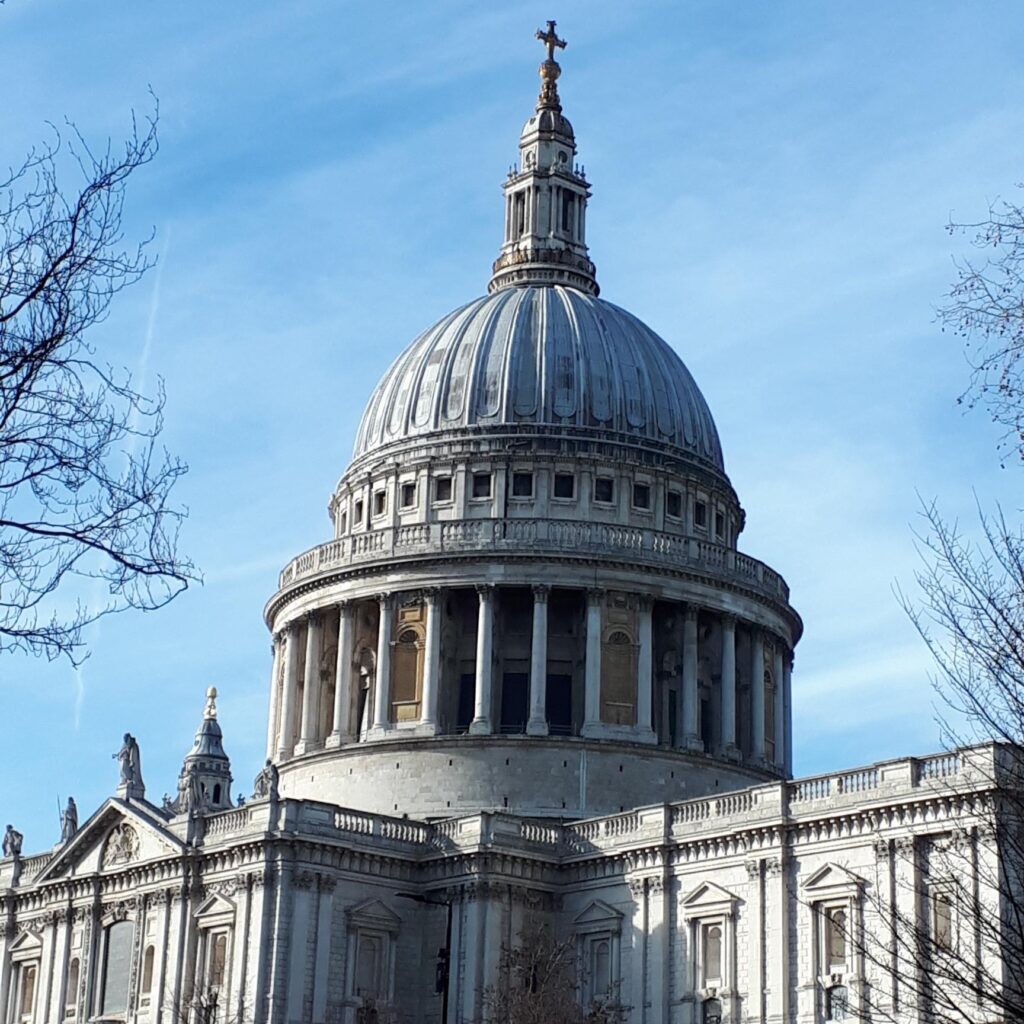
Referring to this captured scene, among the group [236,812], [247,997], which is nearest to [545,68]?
[236,812]

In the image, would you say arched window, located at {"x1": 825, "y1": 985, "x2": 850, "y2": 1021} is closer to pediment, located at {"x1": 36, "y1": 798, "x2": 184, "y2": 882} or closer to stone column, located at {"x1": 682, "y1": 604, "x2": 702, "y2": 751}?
stone column, located at {"x1": 682, "y1": 604, "x2": 702, "y2": 751}

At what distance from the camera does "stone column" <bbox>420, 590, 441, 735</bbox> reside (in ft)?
283

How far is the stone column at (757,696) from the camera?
8938cm

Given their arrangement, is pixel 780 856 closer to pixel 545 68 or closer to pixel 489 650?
pixel 489 650

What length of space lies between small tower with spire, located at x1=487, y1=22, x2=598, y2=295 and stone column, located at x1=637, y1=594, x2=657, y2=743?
20.3 m

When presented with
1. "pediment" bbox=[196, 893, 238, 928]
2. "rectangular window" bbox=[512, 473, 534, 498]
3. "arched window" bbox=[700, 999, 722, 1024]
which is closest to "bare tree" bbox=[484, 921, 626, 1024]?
"arched window" bbox=[700, 999, 722, 1024]

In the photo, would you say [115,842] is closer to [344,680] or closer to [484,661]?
[344,680]

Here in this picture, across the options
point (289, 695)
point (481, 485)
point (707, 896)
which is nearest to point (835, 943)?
point (707, 896)

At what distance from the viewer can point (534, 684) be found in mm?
Result: 85750

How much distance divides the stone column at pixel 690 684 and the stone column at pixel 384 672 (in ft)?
39.6

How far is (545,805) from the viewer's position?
273ft

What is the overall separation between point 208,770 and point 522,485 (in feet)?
82.9

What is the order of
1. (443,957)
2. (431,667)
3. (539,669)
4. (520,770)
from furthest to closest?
(431,667), (539,669), (520,770), (443,957)

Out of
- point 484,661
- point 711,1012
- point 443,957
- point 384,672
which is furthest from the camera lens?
point 384,672
